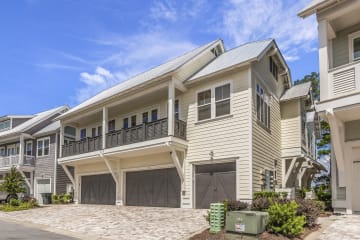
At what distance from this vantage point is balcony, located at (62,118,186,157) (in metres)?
18.6

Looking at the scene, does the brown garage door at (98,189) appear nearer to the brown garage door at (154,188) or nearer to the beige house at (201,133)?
the beige house at (201,133)

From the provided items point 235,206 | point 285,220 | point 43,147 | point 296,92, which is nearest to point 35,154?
point 43,147

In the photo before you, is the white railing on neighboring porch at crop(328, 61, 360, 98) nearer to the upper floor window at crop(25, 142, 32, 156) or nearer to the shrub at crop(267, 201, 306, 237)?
the shrub at crop(267, 201, 306, 237)

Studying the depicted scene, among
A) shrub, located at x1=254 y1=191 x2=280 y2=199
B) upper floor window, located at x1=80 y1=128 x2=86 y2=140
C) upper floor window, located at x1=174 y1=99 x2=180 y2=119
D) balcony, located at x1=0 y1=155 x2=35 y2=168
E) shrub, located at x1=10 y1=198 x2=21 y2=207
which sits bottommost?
shrub, located at x1=10 y1=198 x2=21 y2=207

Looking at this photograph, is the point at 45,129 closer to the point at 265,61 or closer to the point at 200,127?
the point at 200,127

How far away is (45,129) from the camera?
3281 cm

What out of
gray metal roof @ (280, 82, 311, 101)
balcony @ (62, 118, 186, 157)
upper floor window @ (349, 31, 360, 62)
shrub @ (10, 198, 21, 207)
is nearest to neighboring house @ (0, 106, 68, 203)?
shrub @ (10, 198, 21, 207)

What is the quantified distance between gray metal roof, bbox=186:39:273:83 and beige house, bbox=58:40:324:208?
0.10 meters

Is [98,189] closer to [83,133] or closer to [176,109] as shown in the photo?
[83,133]

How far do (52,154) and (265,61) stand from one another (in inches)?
819

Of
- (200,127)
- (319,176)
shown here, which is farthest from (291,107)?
(319,176)

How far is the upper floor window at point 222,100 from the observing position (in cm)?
1772

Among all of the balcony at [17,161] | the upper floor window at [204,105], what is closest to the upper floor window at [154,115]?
the upper floor window at [204,105]

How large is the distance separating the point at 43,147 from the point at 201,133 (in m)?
19.8
